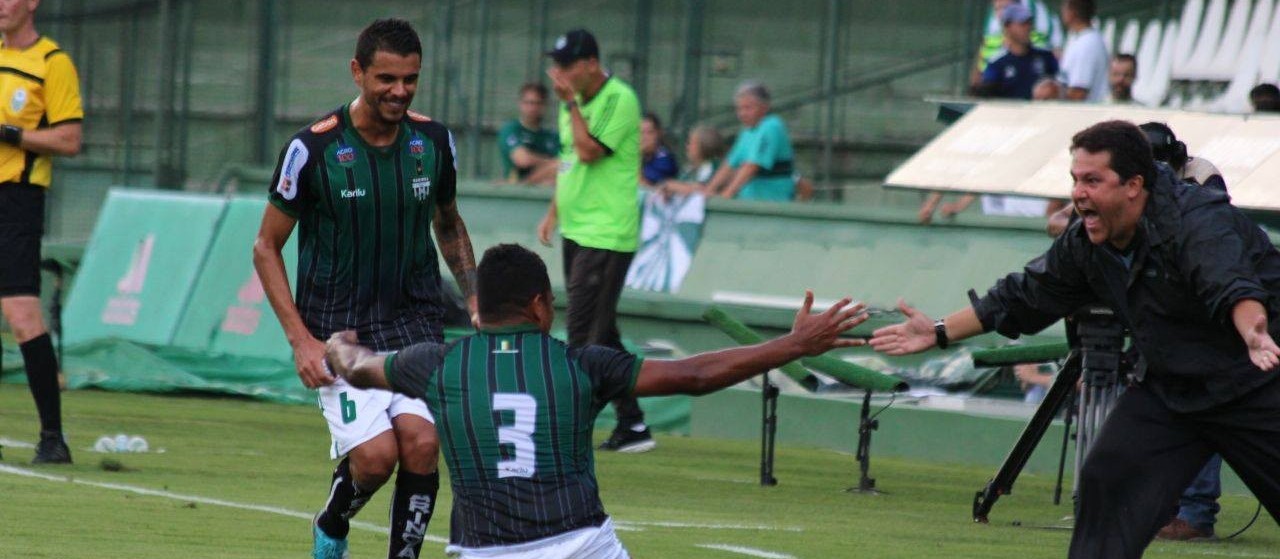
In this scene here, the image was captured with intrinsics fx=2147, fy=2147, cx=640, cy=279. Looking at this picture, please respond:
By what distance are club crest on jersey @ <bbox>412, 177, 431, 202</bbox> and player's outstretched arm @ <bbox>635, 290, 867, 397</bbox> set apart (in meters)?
1.91

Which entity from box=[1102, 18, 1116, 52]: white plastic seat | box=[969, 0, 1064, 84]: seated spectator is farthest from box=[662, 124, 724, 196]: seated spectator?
box=[1102, 18, 1116, 52]: white plastic seat

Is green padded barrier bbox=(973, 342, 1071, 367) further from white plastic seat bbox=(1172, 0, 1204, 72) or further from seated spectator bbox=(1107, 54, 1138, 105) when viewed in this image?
white plastic seat bbox=(1172, 0, 1204, 72)

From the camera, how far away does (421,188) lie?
7422mm

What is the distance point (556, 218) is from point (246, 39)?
310 inches

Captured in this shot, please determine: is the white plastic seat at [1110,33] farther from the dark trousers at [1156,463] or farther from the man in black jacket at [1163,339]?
the dark trousers at [1156,463]

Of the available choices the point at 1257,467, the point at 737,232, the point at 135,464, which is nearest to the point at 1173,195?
the point at 1257,467

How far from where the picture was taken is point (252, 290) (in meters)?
17.0

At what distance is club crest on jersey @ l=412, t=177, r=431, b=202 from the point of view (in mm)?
7398

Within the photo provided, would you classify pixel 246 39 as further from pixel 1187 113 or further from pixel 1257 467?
pixel 1257 467

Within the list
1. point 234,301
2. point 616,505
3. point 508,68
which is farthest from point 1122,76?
point 234,301

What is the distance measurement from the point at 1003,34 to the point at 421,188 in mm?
9763

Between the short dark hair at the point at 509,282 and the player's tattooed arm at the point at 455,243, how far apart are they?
6.76ft

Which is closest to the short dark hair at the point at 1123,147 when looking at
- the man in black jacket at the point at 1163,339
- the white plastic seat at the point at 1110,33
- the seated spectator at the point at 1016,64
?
the man in black jacket at the point at 1163,339

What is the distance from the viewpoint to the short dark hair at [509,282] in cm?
563
